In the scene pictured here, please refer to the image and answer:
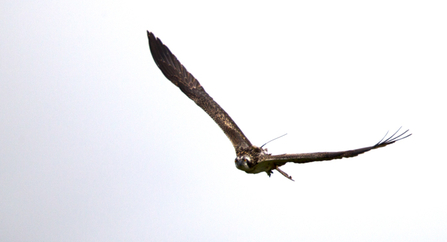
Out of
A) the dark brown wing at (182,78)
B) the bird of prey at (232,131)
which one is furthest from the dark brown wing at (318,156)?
the dark brown wing at (182,78)

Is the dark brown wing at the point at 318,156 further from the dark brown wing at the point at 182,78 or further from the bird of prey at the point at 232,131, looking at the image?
the dark brown wing at the point at 182,78

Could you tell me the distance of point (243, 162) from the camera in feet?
82.8

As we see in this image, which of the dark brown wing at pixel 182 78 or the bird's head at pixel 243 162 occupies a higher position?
the dark brown wing at pixel 182 78

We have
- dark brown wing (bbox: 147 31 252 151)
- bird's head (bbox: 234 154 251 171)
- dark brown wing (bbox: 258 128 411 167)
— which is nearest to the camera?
dark brown wing (bbox: 258 128 411 167)

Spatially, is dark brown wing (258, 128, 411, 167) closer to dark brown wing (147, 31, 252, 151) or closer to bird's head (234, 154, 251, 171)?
bird's head (234, 154, 251, 171)

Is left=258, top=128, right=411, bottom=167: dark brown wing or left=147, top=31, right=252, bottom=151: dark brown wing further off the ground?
left=147, top=31, right=252, bottom=151: dark brown wing

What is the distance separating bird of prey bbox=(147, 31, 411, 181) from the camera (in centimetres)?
2205

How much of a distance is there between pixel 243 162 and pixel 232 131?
336cm

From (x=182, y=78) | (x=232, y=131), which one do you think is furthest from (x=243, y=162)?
(x=182, y=78)

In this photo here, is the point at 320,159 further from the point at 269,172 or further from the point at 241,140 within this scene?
the point at 241,140

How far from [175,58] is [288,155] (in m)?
10.2

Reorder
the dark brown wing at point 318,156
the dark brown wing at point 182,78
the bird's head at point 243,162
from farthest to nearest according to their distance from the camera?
the dark brown wing at point 182,78 → the bird's head at point 243,162 → the dark brown wing at point 318,156

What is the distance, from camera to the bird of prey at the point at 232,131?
72.4 feet

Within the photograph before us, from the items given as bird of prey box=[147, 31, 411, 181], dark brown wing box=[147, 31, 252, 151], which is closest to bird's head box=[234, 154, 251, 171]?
bird of prey box=[147, 31, 411, 181]
